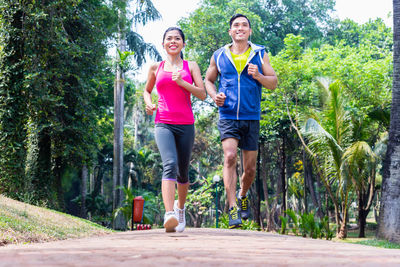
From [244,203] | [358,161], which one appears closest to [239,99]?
[244,203]

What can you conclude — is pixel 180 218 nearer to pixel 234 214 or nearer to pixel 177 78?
pixel 234 214

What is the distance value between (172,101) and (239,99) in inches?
34.8

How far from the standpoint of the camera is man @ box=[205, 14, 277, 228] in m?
5.31

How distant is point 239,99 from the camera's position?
17.5 ft

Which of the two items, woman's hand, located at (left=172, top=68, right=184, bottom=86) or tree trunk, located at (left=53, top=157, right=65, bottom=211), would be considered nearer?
woman's hand, located at (left=172, top=68, right=184, bottom=86)

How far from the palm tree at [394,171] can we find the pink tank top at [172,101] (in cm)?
903

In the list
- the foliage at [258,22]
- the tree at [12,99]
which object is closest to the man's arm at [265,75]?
the tree at [12,99]

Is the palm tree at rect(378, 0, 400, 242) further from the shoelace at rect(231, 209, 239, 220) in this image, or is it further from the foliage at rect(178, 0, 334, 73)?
the foliage at rect(178, 0, 334, 73)

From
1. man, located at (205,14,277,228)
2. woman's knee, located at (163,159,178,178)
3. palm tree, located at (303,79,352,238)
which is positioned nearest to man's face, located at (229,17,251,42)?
man, located at (205,14,277,228)

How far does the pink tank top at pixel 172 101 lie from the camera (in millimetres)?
4863

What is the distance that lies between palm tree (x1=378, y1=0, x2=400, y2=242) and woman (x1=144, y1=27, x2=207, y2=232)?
8877mm

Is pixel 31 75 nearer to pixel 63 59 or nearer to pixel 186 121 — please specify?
pixel 63 59

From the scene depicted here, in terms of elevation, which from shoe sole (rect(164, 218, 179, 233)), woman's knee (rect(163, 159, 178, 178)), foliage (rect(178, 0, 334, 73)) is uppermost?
foliage (rect(178, 0, 334, 73))

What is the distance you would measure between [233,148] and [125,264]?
344 centimetres
